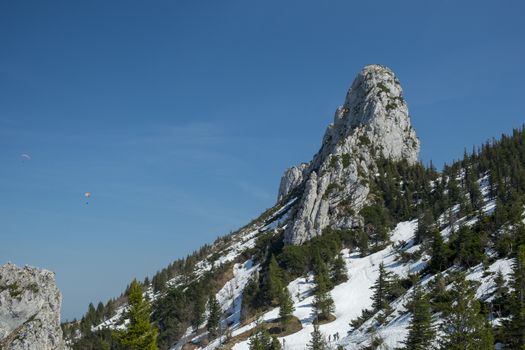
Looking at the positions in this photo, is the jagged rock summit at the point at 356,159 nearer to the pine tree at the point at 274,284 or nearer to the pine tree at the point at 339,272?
the pine tree at the point at 274,284

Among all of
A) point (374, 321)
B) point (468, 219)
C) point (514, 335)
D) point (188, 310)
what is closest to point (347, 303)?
point (374, 321)

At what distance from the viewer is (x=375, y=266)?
10831 cm

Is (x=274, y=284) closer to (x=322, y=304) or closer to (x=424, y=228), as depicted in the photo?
(x=322, y=304)

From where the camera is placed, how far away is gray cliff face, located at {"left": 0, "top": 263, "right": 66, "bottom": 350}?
254 ft

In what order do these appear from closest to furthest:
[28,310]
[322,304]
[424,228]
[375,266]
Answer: [28,310] < [322,304] < [424,228] < [375,266]

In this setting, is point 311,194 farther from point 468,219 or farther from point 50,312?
point 50,312

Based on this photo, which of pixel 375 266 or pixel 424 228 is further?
pixel 375 266

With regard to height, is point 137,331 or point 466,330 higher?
point 137,331

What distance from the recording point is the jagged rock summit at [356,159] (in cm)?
14225

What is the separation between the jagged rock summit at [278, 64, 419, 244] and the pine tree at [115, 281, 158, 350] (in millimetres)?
109724

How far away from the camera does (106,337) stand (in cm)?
12394

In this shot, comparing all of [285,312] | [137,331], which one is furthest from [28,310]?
[137,331]

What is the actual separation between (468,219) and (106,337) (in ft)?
338

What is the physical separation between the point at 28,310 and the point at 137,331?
6413 cm
